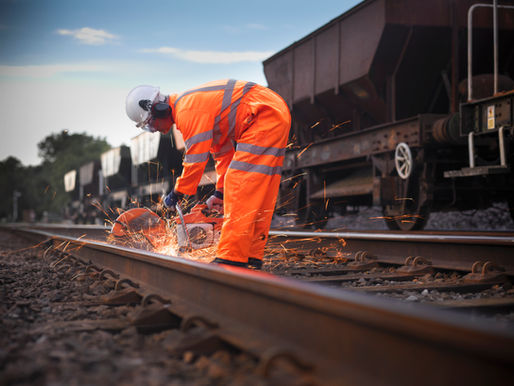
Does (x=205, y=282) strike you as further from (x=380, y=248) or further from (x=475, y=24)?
(x=475, y=24)

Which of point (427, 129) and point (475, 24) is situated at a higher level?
point (475, 24)

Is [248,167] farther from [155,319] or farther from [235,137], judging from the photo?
[155,319]

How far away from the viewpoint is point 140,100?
3734 mm

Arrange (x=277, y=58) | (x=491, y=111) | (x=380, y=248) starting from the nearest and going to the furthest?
(x=380, y=248), (x=491, y=111), (x=277, y=58)

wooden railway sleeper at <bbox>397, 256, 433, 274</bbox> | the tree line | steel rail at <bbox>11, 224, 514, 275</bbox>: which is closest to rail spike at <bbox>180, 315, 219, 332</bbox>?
wooden railway sleeper at <bbox>397, 256, 433, 274</bbox>

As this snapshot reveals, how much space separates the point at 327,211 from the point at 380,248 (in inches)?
201

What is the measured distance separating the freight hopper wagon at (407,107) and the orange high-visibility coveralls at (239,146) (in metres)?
2.87

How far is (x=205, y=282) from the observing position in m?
2.25

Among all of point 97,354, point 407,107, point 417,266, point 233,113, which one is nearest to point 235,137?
point 233,113

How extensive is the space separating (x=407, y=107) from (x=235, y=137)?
508cm

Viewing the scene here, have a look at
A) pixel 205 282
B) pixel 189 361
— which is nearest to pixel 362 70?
pixel 205 282

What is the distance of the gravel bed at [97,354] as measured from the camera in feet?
4.85

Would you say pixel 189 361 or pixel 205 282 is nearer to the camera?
pixel 189 361

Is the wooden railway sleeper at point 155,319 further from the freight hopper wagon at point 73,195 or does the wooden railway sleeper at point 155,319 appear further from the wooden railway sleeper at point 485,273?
the freight hopper wagon at point 73,195
